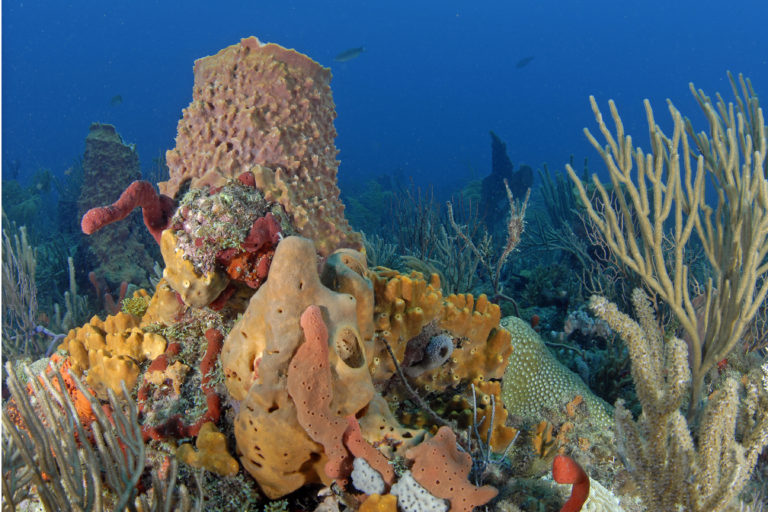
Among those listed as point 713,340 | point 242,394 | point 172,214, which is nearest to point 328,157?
point 172,214

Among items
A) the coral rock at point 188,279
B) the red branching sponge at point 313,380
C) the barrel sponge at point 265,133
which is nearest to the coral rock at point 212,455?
the red branching sponge at point 313,380

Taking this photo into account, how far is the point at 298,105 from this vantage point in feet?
10.2

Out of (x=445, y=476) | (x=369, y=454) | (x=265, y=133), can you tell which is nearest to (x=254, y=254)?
(x=265, y=133)

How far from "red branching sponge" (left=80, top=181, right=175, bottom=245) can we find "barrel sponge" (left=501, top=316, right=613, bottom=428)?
9.00ft

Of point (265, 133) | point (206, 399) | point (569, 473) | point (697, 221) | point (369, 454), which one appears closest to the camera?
point (569, 473)

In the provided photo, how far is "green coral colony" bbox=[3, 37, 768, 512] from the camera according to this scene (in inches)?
70.4

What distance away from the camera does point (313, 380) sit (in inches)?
68.3

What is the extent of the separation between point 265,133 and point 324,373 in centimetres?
190

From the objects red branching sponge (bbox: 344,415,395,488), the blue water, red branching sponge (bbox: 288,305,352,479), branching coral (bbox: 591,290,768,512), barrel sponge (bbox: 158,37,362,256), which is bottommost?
branching coral (bbox: 591,290,768,512)

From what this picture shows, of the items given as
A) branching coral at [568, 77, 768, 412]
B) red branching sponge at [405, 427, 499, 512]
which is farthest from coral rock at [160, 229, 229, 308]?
branching coral at [568, 77, 768, 412]

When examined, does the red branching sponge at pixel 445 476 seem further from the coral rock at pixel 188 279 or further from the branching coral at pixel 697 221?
the branching coral at pixel 697 221

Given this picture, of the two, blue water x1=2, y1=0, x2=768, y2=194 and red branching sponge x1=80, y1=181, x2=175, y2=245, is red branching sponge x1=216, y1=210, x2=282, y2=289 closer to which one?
red branching sponge x1=80, y1=181, x2=175, y2=245

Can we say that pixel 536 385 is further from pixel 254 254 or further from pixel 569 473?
pixel 254 254

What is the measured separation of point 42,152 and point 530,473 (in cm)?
8803
